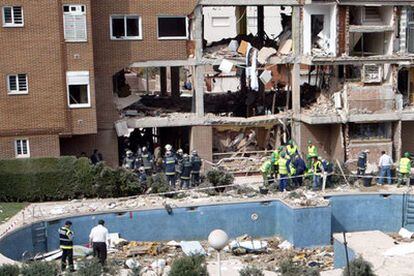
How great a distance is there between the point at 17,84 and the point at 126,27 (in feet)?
20.1

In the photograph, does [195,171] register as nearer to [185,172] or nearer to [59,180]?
[185,172]

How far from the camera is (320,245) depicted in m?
26.0

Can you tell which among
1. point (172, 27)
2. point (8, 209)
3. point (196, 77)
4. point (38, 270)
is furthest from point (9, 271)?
point (172, 27)

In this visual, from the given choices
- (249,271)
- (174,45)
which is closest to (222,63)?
(174,45)

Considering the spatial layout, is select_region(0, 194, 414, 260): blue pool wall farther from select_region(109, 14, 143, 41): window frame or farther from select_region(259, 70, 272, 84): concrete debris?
select_region(109, 14, 143, 41): window frame

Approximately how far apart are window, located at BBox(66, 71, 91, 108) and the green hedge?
155 inches

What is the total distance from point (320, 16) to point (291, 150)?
883cm

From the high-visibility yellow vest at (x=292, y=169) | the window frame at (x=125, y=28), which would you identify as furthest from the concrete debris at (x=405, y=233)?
the window frame at (x=125, y=28)

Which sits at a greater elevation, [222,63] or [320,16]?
[320,16]

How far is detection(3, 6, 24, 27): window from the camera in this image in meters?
29.7

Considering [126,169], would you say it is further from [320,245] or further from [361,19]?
[361,19]

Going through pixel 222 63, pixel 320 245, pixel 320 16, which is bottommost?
pixel 320 245

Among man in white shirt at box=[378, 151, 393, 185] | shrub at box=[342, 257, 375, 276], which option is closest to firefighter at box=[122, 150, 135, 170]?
man in white shirt at box=[378, 151, 393, 185]

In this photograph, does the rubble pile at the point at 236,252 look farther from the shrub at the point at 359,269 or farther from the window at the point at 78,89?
the window at the point at 78,89
